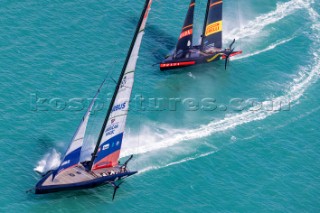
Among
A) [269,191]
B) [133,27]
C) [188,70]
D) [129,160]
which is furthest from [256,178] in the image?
[133,27]

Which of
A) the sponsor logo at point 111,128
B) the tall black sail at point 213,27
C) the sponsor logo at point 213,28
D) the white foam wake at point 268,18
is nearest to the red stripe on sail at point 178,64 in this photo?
the tall black sail at point 213,27

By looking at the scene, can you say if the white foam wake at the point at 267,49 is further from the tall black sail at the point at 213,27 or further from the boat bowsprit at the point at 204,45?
the tall black sail at the point at 213,27

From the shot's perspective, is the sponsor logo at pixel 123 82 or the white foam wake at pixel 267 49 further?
the white foam wake at pixel 267 49

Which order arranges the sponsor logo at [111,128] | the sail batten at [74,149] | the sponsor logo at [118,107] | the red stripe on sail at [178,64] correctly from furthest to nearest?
the red stripe on sail at [178,64] < the sponsor logo at [111,128] < the sponsor logo at [118,107] < the sail batten at [74,149]

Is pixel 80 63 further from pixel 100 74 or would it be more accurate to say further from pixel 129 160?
pixel 129 160

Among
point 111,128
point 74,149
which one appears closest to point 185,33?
point 111,128

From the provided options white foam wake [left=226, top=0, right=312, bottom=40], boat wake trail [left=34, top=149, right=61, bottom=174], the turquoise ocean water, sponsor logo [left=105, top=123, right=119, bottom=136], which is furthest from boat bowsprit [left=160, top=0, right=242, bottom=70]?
boat wake trail [left=34, top=149, right=61, bottom=174]
